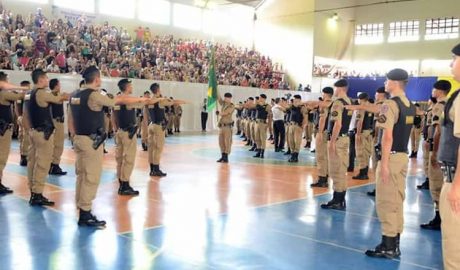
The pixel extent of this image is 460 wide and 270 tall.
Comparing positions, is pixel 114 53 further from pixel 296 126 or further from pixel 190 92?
pixel 296 126

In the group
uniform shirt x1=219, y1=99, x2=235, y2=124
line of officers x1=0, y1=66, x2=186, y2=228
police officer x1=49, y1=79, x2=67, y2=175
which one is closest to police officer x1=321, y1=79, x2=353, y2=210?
line of officers x1=0, y1=66, x2=186, y2=228

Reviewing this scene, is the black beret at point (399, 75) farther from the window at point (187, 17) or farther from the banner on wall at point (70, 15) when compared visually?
the window at point (187, 17)

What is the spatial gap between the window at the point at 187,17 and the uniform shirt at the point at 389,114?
25914mm

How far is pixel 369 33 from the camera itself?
115ft

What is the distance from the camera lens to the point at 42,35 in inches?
795

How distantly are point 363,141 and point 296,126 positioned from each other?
10.5ft

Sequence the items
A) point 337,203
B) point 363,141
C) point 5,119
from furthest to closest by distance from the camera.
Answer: point 363,141 < point 5,119 < point 337,203

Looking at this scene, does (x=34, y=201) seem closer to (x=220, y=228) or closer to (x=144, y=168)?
(x=220, y=228)

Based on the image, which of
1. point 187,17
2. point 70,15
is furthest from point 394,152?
point 187,17

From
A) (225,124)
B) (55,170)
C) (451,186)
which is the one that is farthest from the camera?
(225,124)

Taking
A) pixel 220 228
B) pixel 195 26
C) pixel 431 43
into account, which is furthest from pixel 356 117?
pixel 431 43

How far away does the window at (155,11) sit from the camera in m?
27.9

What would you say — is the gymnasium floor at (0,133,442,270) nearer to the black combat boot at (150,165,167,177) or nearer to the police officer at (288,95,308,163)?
the black combat boot at (150,165,167,177)

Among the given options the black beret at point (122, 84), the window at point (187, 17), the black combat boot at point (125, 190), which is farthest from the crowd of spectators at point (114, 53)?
the black combat boot at point (125, 190)
